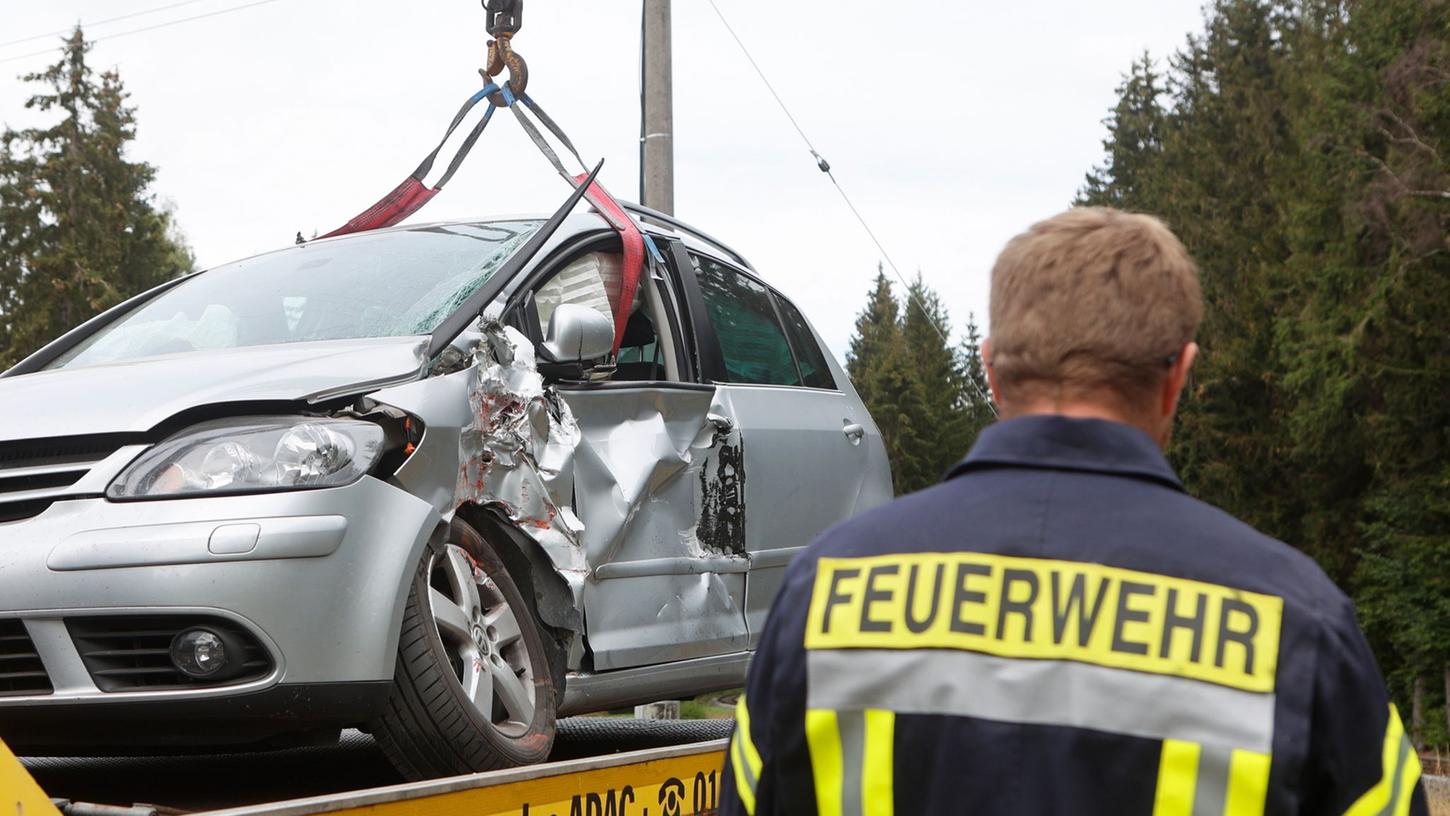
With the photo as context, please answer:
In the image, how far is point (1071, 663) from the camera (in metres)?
1.42

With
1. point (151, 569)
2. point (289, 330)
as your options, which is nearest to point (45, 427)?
point (151, 569)

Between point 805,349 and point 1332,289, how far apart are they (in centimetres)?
2998

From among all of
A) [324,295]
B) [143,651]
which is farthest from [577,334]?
[143,651]

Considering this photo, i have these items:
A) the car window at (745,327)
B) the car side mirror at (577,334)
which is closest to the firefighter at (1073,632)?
the car side mirror at (577,334)

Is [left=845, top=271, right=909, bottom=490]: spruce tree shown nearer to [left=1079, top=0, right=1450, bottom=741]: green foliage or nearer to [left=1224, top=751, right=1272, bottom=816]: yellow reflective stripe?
[left=1079, top=0, right=1450, bottom=741]: green foliage

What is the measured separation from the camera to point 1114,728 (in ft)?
4.57

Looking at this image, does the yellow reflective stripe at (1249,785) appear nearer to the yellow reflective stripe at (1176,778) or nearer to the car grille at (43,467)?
the yellow reflective stripe at (1176,778)

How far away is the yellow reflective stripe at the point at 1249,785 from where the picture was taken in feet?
4.52

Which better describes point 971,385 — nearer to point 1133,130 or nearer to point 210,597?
point 1133,130

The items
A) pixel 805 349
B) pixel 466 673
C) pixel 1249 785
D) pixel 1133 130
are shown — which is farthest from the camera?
pixel 1133 130

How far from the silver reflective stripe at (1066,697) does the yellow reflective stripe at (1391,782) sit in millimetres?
96

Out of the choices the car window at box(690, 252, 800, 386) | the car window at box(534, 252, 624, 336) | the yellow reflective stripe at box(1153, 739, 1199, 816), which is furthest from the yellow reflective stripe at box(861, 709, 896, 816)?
the car window at box(690, 252, 800, 386)

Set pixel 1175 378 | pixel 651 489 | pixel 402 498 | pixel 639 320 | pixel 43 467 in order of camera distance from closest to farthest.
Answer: pixel 1175 378 → pixel 43 467 → pixel 402 498 → pixel 651 489 → pixel 639 320

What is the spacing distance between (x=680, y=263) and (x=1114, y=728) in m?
3.88
